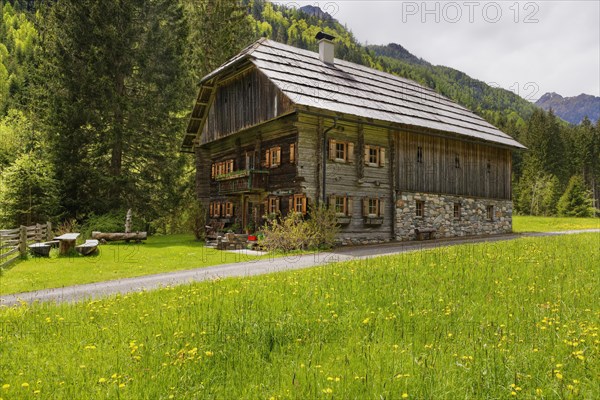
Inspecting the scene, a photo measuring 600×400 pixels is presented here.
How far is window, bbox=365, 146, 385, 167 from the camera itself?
22.0 metres

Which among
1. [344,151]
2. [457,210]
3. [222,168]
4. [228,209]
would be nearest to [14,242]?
[228,209]

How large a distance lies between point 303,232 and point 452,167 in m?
12.8

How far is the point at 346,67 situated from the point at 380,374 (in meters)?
Answer: 26.0

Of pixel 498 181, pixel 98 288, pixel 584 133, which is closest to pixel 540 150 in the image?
pixel 584 133

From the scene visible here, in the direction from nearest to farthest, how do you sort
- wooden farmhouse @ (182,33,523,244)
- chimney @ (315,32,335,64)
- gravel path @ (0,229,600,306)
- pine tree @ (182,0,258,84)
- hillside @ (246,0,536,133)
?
gravel path @ (0,229,600,306)
wooden farmhouse @ (182,33,523,244)
chimney @ (315,32,335,64)
pine tree @ (182,0,258,84)
hillside @ (246,0,536,133)

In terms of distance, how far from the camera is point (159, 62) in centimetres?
3247

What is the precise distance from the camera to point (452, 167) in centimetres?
2598

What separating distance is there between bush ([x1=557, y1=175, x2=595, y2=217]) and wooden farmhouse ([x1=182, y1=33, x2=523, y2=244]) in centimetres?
3305

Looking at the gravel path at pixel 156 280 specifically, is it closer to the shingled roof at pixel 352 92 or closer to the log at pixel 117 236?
the shingled roof at pixel 352 92

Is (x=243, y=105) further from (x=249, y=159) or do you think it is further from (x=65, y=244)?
(x=65, y=244)

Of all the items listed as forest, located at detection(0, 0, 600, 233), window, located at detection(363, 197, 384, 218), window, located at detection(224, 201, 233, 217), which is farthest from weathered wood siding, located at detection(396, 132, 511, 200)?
forest, located at detection(0, 0, 600, 233)

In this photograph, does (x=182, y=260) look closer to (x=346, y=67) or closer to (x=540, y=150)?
(x=346, y=67)

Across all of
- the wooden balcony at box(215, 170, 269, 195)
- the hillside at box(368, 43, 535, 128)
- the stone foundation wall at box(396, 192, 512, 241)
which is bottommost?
the stone foundation wall at box(396, 192, 512, 241)

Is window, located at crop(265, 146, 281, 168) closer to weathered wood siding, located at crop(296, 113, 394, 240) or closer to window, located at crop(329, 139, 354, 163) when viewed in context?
weathered wood siding, located at crop(296, 113, 394, 240)
